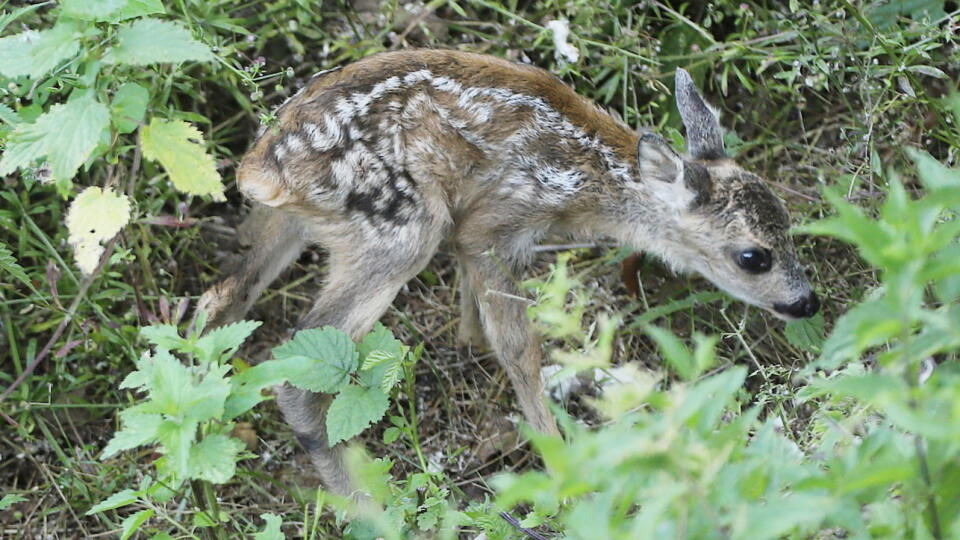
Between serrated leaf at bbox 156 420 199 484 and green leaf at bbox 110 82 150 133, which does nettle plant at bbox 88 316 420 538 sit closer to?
serrated leaf at bbox 156 420 199 484

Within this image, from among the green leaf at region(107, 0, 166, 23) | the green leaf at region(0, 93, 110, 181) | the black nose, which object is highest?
the green leaf at region(107, 0, 166, 23)

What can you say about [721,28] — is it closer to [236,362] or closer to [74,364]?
[236,362]

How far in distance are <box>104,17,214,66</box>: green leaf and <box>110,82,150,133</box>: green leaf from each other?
6.3 inches

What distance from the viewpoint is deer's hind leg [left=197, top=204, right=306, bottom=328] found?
495cm

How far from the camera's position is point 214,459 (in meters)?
3.25

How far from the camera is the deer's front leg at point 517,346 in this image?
4.99 meters

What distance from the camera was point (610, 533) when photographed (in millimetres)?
2127

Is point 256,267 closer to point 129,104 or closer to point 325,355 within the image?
point 325,355

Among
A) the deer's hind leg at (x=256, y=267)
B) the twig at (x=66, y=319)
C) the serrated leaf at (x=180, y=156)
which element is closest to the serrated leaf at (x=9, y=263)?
the twig at (x=66, y=319)

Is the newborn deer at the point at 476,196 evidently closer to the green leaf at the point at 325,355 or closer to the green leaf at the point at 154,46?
the green leaf at the point at 325,355

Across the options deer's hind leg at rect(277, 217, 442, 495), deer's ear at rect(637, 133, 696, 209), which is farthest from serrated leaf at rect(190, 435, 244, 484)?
deer's ear at rect(637, 133, 696, 209)

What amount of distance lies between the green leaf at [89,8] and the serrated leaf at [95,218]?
68 centimetres

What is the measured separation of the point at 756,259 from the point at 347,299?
1.67 meters

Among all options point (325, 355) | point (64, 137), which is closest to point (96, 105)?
point (64, 137)
